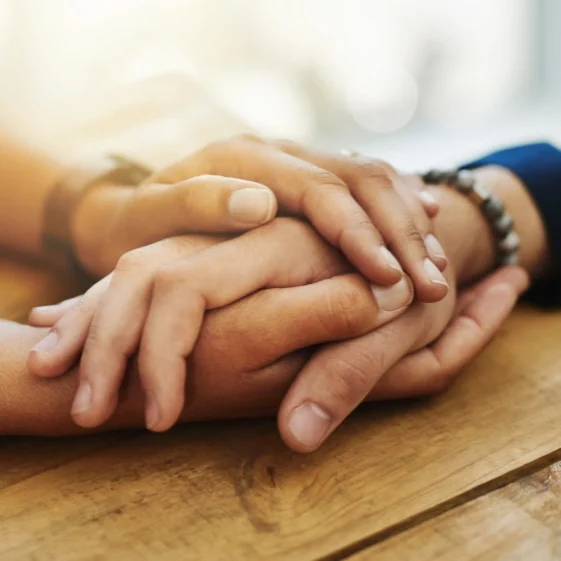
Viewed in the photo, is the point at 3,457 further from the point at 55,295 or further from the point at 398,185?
the point at 398,185

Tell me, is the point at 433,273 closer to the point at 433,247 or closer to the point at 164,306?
the point at 433,247

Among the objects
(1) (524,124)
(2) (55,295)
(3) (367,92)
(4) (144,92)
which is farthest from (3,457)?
(1) (524,124)

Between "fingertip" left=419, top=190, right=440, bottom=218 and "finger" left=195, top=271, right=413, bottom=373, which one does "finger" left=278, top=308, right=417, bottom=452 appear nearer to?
"finger" left=195, top=271, right=413, bottom=373

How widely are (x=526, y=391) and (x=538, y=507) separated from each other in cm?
Answer: 15

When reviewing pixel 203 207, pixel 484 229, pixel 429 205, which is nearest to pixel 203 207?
pixel 203 207

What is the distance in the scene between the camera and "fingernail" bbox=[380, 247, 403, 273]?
1.62 ft

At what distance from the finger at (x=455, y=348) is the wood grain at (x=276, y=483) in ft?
0.05

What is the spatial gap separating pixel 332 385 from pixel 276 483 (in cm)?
7

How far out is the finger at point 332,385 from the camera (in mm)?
457

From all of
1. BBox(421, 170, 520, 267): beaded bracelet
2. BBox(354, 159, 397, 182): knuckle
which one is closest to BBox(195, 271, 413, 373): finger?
BBox(354, 159, 397, 182): knuckle

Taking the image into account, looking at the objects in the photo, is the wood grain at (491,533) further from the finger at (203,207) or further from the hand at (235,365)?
the finger at (203,207)

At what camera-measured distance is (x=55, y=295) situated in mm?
678

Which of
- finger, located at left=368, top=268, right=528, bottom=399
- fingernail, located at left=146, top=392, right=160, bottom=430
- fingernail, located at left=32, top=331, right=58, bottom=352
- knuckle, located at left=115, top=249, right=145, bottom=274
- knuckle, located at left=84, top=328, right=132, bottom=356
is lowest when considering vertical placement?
finger, located at left=368, top=268, right=528, bottom=399

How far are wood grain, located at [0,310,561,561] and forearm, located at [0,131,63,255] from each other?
342 millimetres
